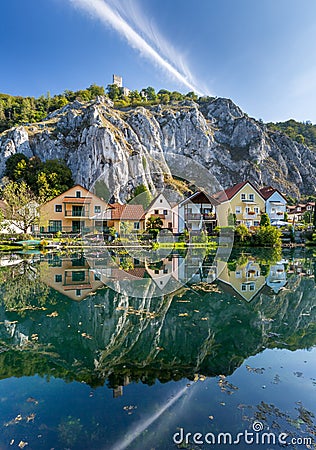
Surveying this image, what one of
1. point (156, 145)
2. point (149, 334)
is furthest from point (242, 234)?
point (156, 145)

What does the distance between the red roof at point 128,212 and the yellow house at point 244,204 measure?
1120 centimetres

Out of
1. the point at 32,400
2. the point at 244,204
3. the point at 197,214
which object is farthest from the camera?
the point at 244,204

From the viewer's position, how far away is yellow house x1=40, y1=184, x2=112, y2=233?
108ft

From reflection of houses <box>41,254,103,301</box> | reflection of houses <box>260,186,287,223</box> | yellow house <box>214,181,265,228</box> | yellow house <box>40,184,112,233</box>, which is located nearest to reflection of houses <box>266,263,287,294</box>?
reflection of houses <box>41,254,103,301</box>

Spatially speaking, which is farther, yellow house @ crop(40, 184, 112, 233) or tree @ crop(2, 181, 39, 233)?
yellow house @ crop(40, 184, 112, 233)

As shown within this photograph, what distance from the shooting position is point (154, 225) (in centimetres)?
2931

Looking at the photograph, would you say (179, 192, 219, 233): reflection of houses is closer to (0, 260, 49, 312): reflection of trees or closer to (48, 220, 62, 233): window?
(48, 220, 62, 233): window

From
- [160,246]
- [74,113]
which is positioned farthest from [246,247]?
[74,113]

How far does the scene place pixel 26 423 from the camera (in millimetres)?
3477

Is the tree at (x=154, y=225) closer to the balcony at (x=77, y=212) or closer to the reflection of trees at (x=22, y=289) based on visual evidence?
the balcony at (x=77, y=212)

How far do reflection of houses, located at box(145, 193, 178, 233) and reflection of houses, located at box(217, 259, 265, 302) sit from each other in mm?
15606

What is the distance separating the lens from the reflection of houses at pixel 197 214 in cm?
3184

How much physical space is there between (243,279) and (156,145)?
6108 cm

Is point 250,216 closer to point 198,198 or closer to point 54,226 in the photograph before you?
point 198,198
